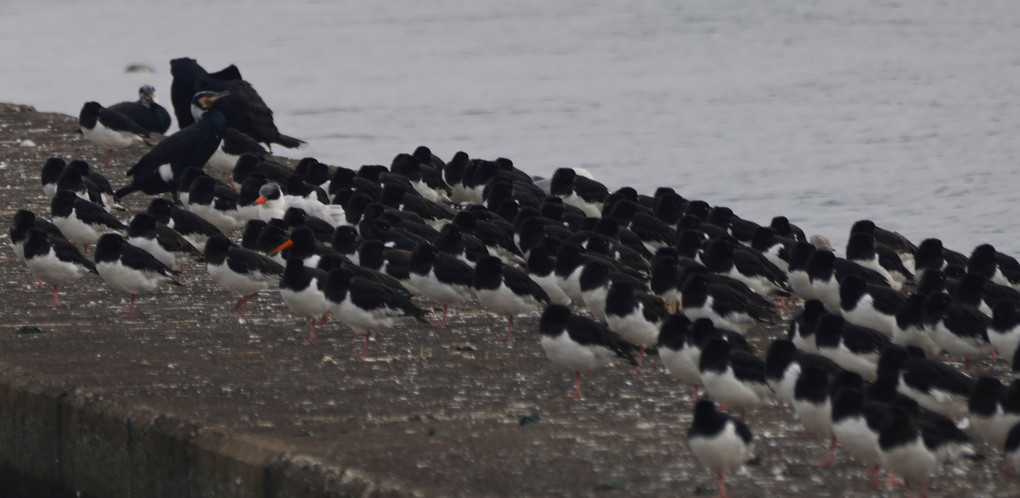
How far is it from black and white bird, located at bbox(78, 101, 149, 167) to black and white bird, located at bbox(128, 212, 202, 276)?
6046 millimetres

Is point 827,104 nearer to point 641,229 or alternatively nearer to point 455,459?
point 641,229

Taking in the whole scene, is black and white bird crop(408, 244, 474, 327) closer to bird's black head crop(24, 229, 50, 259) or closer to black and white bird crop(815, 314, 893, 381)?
bird's black head crop(24, 229, 50, 259)

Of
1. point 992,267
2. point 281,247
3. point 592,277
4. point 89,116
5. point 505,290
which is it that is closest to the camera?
point 505,290

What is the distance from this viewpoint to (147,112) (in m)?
19.9

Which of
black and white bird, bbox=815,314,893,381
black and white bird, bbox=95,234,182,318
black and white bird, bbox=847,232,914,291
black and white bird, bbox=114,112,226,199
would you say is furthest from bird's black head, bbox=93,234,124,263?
black and white bird, bbox=847,232,914,291

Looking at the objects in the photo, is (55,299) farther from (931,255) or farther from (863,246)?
(931,255)

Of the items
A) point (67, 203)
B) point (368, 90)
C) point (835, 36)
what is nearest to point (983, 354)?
point (67, 203)

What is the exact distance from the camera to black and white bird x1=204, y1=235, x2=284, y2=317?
10.9 metres

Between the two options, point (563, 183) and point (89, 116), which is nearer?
point (563, 183)

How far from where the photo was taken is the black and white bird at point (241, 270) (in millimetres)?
10867

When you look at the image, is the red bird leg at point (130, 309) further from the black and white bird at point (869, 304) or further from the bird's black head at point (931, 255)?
the bird's black head at point (931, 255)

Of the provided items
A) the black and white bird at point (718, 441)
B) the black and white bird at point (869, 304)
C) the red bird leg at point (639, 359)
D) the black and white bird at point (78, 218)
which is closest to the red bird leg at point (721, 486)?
the black and white bird at point (718, 441)

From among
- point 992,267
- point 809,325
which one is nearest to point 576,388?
point 809,325

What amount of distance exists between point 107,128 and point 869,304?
1073cm
